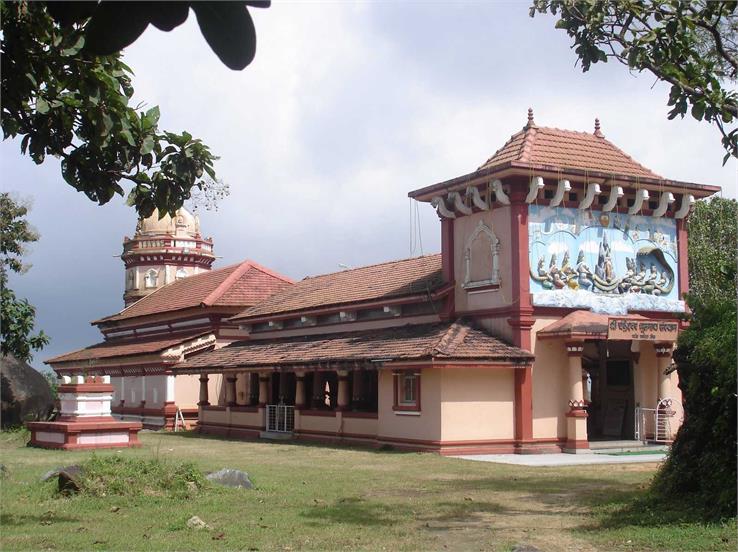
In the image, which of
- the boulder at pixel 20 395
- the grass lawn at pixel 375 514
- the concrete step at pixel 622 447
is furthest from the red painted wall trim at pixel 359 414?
the boulder at pixel 20 395

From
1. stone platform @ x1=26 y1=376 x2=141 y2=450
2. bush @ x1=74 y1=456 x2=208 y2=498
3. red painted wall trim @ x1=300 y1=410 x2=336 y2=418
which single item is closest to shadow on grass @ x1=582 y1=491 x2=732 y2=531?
bush @ x1=74 y1=456 x2=208 y2=498

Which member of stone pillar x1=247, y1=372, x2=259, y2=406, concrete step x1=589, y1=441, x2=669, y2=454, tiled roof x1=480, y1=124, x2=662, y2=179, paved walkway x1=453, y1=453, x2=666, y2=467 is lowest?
paved walkway x1=453, y1=453, x2=666, y2=467

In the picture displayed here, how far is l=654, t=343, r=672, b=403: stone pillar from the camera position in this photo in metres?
22.4

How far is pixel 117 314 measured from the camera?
43.4m

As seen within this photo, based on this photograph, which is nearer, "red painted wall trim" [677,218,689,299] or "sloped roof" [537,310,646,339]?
"sloped roof" [537,310,646,339]

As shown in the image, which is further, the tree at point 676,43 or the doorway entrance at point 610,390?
the doorway entrance at point 610,390

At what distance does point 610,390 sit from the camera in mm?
24750

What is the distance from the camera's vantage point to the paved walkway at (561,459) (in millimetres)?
18188

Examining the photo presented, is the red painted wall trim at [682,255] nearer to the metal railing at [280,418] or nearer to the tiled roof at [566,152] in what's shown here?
the tiled roof at [566,152]

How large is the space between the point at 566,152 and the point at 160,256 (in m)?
A: 28.8

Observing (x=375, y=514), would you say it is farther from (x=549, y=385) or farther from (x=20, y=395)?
(x=20, y=395)

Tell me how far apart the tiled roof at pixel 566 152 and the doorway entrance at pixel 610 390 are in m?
4.72

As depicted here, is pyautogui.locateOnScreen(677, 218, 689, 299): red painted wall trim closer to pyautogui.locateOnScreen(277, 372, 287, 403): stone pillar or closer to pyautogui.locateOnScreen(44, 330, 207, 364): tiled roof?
pyautogui.locateOnScreen(277, 372, 287, 403): stone pillar

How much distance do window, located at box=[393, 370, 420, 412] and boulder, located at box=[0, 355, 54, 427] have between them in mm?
11368
